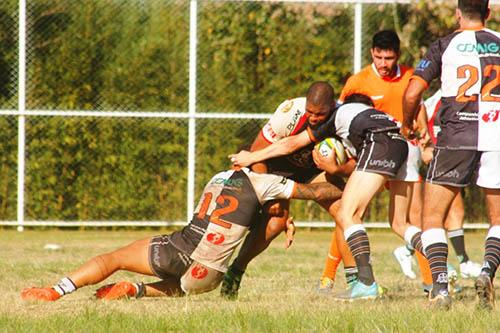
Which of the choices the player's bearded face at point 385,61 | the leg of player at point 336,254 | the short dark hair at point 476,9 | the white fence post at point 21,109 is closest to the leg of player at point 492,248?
the short dark hair at point 476,9

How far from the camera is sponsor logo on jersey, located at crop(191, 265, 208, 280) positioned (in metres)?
8.37

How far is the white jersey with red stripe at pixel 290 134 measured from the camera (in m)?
9.03

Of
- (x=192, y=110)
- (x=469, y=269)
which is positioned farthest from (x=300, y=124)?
(x=192, y=110)

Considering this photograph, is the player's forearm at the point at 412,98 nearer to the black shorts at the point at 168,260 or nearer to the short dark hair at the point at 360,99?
the short dark hair at the point at 360,99

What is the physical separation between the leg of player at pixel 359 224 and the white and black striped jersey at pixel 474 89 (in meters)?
0.82

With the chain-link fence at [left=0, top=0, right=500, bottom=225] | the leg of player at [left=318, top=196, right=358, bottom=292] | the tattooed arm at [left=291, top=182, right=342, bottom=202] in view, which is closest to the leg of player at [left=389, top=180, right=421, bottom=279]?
the leg of player at [left=318, top=196, right=358, bottom=292]

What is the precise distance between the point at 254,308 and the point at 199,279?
85 centimetres

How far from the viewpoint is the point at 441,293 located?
25.6 feet

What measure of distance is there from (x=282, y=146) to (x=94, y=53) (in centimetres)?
795

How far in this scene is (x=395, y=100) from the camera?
9922 millimetres

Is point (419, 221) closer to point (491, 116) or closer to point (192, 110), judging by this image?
point (491, 116)

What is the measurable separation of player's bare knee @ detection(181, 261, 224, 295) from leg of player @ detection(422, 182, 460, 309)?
149 cm

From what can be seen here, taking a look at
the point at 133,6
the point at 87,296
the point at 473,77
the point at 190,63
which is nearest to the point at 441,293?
the point at 473,77

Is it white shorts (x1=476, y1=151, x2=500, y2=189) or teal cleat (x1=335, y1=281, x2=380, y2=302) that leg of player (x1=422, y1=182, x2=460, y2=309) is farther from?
teal cleat (x1=335, y1=281, x2=380, y2=302)
